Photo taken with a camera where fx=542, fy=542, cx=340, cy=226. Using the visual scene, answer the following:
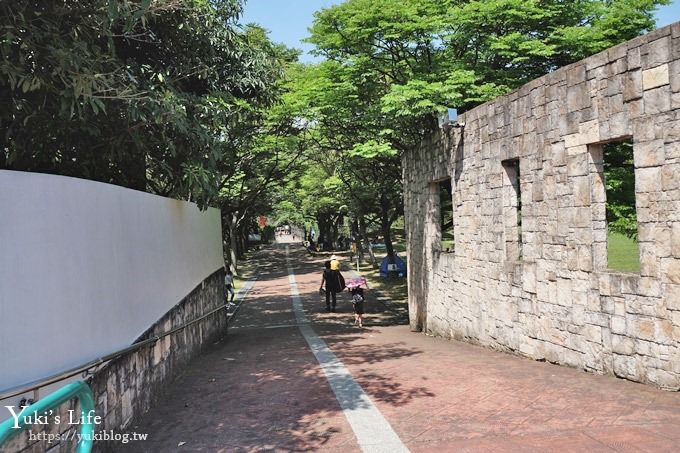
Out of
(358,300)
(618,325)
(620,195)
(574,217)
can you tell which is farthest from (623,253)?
(618,325)

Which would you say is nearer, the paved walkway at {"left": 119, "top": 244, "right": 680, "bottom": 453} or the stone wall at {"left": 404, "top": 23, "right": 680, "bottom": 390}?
the paved walkway at {"left": 119, "top": 244, "right": 680, "bottom": 453}

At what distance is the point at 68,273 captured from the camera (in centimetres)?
404

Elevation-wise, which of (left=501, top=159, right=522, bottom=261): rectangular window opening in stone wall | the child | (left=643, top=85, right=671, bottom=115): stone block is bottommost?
the child

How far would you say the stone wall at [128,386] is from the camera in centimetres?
353

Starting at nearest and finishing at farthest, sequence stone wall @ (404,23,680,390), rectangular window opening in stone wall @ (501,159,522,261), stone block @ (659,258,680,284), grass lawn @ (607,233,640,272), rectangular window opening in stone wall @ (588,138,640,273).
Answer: stone block @ (659,258,680,284)
stone wall @ (404,23,680,390)
rectangular window opening in stone wall @ (501,159,522,261)
rectangular window opening in stone wall @ (588,138,640,273)
grass lawn @ (607,233,640,272)

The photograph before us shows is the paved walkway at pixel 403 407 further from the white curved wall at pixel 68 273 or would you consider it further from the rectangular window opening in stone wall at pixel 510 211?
the rectangular window opening in stone wall at pixel 510 211

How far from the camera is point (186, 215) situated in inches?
354

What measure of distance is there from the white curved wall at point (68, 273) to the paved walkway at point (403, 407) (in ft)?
3.77

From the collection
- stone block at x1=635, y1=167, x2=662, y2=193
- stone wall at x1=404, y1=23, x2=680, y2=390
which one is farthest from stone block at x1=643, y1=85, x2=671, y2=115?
stone block at x1=635, y1=167, x2=662, y2=193

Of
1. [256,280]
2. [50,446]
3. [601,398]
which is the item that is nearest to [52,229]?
[50,446]

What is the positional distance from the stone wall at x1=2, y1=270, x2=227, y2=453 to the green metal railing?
0.38 feet

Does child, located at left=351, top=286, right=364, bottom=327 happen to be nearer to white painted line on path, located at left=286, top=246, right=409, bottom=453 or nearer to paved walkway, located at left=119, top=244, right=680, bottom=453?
paved walkway, located at left=119, top=244, right=680, bottom=453

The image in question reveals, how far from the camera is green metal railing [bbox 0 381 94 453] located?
275 cm

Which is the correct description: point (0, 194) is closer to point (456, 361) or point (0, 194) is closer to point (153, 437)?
point (153, 437)
